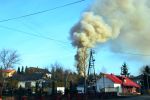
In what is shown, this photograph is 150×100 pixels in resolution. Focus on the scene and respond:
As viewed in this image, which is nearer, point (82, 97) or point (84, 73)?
point (82, 97)

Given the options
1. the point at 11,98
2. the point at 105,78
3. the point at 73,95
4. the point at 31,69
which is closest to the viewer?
the point at 11,98

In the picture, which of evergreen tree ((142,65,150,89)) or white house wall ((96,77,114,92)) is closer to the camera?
white house wall ((96,77,114,92))

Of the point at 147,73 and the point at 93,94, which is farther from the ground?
the point at 147,73

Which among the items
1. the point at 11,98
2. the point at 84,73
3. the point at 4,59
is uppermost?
the point at 4,59

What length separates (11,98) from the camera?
46750 mm

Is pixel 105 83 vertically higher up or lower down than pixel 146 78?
lower down

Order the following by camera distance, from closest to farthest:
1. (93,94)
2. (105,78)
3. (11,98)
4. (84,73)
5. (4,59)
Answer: (11,98) < (93,94) < (84,73) < (4,59) < (105,78)

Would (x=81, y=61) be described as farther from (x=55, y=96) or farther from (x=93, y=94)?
(x=55, y=96)

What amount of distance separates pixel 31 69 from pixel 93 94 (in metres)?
123

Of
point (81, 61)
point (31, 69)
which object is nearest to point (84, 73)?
point (81, 61)

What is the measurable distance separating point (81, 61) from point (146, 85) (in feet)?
259

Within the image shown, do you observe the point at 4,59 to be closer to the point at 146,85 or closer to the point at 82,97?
the point at 82,97

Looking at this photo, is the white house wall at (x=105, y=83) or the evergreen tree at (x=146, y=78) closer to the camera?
the white house wall at (x=105, y=83)

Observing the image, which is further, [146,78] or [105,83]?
[146,78]
